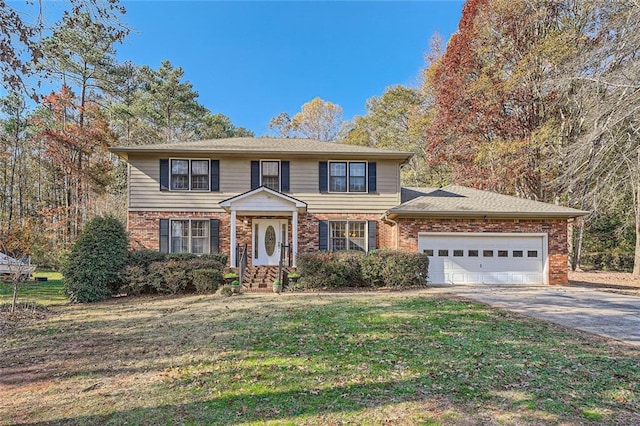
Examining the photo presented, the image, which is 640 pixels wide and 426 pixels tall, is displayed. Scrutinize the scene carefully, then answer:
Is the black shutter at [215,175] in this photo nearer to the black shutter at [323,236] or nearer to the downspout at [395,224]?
the black shutter at [323,236]

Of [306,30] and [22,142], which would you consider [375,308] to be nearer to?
[306,30]

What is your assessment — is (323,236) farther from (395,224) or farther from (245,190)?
(245,190)

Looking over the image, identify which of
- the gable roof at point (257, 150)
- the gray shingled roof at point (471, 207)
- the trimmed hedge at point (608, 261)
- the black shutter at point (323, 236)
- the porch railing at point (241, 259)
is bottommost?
the trimmed hedge at point (608, 261)

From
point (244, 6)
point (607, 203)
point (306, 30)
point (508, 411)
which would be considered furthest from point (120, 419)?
point (306, 30)

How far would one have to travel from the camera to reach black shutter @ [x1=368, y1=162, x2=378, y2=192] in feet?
46.6

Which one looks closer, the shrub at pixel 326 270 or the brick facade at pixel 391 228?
the shrub at pixel 326 270

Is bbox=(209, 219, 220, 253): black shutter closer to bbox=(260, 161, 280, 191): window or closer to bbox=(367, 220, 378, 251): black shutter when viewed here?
bbox=(260, 161, 280, 191): window

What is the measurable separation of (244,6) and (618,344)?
14797mm

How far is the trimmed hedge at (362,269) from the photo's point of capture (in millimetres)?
11789

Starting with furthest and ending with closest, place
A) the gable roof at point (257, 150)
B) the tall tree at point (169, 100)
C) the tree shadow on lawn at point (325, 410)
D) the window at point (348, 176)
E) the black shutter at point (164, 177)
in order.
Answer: the tall tree at point (169, 100) < the window at point (348, 176) < the black shutter at point (164, 177) < the gable roof at point (257, 150) < the tree shadow on lawn at point (325, 410)

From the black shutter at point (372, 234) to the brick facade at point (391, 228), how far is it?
0.16 meters

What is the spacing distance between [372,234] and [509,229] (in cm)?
492

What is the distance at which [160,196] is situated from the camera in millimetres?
13727

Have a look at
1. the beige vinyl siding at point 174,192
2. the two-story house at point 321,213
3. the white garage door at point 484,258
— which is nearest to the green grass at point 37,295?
the two-story house at point 321,213
